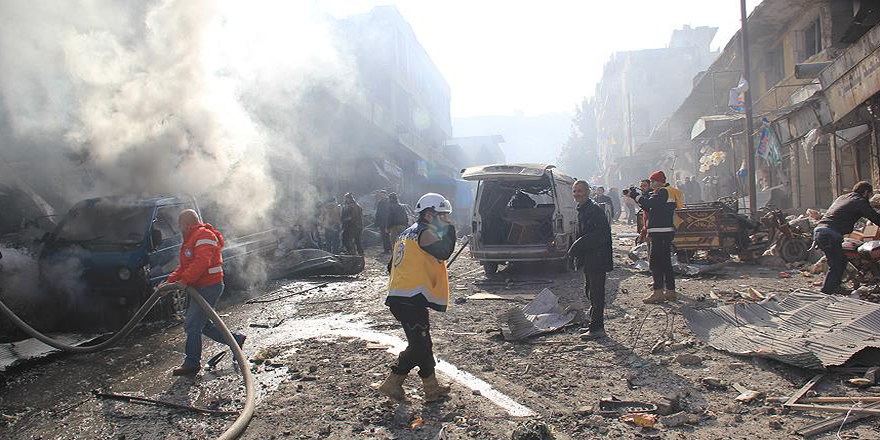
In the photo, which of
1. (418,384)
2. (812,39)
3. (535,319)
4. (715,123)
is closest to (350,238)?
(535,319)

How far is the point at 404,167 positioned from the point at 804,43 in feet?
73.1

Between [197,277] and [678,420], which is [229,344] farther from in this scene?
[678,420]

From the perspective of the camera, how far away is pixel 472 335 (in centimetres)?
641

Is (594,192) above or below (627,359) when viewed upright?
above

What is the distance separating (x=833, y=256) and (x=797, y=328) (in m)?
2.43

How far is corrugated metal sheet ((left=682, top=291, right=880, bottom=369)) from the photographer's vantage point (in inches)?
169

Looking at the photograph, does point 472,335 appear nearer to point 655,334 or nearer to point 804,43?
point 655,334

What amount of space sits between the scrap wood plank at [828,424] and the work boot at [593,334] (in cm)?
260

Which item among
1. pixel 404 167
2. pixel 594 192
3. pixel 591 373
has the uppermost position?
pixel 404 167

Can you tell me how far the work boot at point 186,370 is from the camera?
5.15 m

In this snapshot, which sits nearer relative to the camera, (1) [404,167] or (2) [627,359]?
(2) [627,359]

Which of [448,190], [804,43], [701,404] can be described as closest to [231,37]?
[701,404]

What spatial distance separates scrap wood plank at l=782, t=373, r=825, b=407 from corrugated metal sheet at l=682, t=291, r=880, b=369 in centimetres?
8

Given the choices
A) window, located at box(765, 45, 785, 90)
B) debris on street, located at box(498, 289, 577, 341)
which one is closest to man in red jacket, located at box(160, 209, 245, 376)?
debris on street, located at box(498, 289, 577, 341)
